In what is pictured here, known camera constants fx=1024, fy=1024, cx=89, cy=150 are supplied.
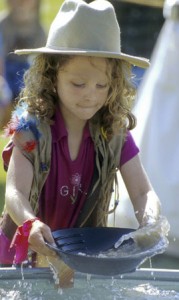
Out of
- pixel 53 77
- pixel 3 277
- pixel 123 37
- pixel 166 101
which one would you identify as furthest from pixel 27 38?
pixel 3 277

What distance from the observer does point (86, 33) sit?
3271 millimetres

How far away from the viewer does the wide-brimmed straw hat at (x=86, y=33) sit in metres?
3.27

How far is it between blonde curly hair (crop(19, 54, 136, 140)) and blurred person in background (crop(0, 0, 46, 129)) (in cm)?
448

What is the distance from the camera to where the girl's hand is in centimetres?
292

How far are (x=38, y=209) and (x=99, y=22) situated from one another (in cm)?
65

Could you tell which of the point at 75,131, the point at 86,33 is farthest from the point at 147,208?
the point at 86,33

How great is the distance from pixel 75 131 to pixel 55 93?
14 centimetres

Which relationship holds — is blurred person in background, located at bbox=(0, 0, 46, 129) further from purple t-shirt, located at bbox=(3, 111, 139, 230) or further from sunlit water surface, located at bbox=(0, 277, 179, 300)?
sunlit water surface, located at bbox=(0, 277, 179, 300)

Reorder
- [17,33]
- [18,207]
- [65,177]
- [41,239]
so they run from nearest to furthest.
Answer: [41,239] < [18,207] < [65,177] < [17,33]

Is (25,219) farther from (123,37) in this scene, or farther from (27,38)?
(123,37)

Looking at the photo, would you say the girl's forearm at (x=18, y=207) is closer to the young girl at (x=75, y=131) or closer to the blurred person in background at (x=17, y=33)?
the young girl at (x=75, y=131)

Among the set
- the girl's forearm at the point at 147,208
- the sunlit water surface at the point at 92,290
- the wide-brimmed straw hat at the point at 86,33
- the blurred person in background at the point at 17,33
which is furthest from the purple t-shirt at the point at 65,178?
the blurred person in background at the point at 17,33

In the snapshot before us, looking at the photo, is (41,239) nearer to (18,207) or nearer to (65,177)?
(18,207)

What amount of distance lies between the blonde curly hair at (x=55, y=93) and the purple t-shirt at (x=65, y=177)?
0.20 feet
